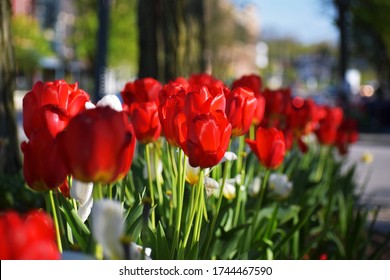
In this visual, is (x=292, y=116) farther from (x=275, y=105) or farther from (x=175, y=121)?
(x=175, y=121)

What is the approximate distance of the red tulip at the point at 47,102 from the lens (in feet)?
6.64

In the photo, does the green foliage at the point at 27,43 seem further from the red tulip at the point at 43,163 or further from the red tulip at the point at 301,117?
the red tulip at the point at 43,163

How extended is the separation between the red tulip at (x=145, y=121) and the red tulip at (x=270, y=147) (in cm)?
43

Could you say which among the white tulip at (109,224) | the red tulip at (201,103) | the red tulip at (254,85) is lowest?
the red tulip at (254,85)

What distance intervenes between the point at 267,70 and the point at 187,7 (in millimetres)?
91327

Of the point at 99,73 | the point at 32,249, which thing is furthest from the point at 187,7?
the point at 32,249

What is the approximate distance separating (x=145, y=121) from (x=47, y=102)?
646 mm

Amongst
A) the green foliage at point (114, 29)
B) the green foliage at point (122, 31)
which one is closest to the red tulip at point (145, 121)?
the green foliage at point (114, 29)

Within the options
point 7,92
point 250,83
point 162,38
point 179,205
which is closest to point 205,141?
point 179,205

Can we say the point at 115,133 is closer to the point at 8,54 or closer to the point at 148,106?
the point at 148,106

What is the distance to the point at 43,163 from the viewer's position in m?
1.74

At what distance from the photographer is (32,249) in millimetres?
1028

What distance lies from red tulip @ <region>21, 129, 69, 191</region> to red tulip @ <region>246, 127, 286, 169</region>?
4.30ft

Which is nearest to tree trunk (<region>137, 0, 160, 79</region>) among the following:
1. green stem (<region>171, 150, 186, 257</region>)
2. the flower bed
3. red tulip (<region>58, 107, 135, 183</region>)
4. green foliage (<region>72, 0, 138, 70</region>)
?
the flower bed
